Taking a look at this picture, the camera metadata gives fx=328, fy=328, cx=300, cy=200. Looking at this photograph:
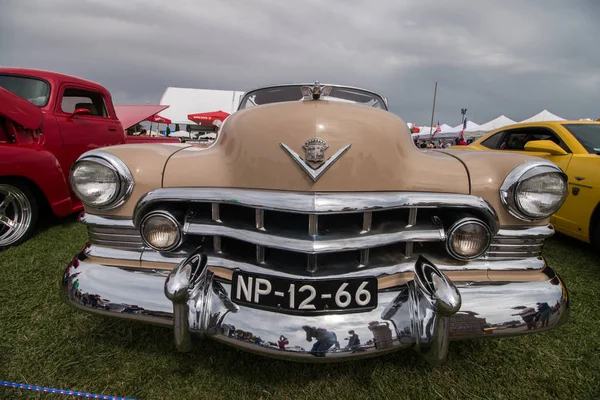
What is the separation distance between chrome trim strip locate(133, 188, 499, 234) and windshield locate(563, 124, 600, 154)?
295cm

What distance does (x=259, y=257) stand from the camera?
1.43 metres

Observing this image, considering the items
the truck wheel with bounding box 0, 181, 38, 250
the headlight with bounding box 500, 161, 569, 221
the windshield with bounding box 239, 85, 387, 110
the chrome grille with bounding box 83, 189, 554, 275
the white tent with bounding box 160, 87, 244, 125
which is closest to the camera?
the chrome grille with bounding box 83, 189, 554, 275

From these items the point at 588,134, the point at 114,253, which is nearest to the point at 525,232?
the point at 114,253

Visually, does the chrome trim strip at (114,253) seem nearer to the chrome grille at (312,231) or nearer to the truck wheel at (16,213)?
the chrome grille at (312,231)

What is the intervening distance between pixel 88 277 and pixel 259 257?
0.78m

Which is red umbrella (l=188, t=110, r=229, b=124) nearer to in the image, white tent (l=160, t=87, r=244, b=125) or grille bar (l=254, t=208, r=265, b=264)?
grille bar (l=254, t=208, r=265, b=264)

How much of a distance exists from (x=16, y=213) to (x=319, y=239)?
3.48 m

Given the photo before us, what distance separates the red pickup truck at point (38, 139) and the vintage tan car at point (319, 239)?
7.62 ft

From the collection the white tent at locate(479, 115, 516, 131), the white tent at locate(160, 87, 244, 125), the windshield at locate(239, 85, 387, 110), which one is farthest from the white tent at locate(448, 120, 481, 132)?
the windshield at locate(239, 85, 387, 110)

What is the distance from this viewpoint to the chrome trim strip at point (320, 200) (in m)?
1.33

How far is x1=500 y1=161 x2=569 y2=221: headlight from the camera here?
146 cm

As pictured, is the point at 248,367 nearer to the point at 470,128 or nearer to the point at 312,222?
the point at 312,222

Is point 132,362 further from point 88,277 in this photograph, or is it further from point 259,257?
point 259,257

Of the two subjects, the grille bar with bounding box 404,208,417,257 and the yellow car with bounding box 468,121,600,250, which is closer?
the grille bar with bounding box 404,208,417,257
